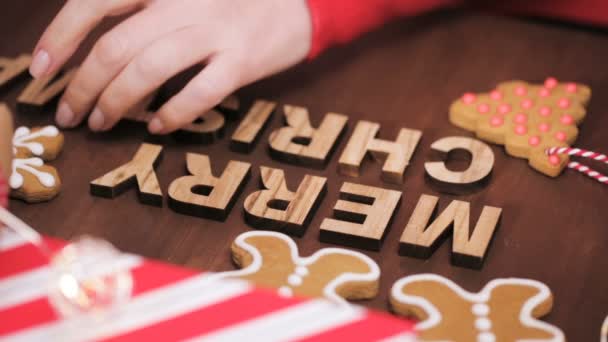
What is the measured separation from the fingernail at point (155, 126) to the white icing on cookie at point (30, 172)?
144mm

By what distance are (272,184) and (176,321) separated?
0.37 metres

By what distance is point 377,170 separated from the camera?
1.06 meters

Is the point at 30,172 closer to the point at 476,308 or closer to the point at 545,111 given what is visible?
the point at 476,308

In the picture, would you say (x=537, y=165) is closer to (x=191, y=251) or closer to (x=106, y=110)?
(x=191, y=251)

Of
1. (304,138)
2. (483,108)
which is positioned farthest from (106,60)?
(483,108)

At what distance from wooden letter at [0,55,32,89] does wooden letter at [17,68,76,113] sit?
0.03m

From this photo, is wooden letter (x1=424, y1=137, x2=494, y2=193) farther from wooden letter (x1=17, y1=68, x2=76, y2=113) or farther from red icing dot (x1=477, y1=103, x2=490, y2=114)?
wooden letter (x1=17, y1=68, x2=76, y2=113)

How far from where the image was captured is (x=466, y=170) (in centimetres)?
105

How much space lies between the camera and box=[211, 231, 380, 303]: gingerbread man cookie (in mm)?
871

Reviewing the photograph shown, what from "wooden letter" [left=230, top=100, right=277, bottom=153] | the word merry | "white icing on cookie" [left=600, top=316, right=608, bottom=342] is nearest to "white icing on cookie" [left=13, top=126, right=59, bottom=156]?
the word merry

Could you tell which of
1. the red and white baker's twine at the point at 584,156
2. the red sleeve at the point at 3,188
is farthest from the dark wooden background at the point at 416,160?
the red sleeve at the point at 3,188

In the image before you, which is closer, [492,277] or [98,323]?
[98,323]

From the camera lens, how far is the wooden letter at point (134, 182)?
1.00m

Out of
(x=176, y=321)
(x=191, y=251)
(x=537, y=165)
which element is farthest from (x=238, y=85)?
(x=176, y=321)
